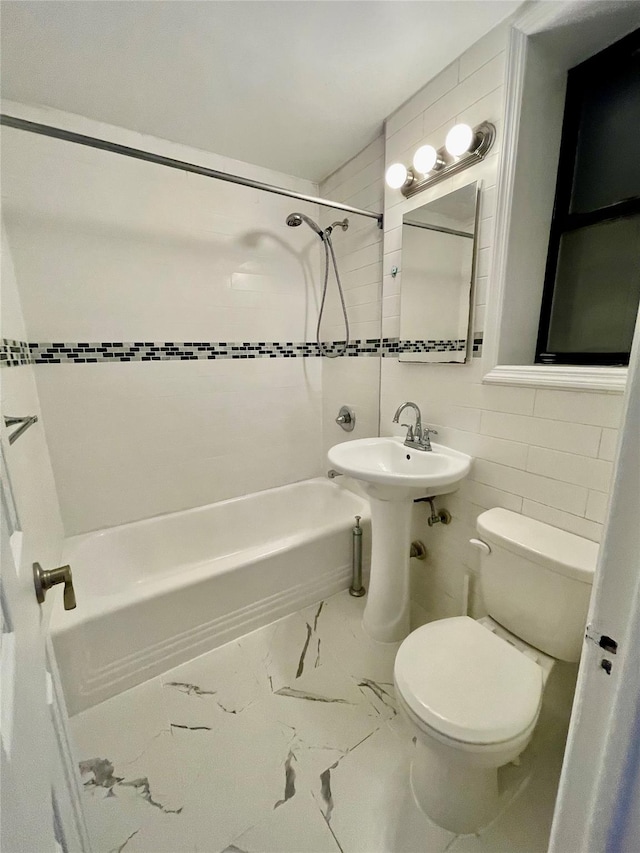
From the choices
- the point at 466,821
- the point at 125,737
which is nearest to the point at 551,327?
the point at 466,821

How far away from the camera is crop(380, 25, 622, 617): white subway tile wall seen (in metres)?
1.06

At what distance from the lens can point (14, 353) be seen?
4.29ft

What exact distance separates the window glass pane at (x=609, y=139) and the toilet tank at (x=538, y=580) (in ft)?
3.60

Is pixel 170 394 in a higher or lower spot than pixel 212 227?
lower

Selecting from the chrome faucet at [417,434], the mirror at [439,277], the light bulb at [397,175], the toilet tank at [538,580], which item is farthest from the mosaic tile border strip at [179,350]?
the toilet tank at [538,580]

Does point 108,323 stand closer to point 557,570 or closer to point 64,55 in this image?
point 64,55

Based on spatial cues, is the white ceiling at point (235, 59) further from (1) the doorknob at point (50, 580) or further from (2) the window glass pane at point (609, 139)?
(1) the doorknob at point (50, 580)

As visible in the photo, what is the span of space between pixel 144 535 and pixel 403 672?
58.2 inches

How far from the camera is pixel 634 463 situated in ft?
1.25

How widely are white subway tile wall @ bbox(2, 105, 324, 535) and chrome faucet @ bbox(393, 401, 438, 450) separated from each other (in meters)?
0.90

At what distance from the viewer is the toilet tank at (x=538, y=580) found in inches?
37.7

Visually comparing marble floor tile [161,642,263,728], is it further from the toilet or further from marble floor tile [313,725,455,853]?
the toilet

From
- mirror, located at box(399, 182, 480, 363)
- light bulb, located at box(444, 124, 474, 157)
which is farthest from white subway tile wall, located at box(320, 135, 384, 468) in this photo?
light bulb, located at box(444, 124, 474, 157)

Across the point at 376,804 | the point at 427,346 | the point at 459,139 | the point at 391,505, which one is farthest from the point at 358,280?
the point at 376,804
